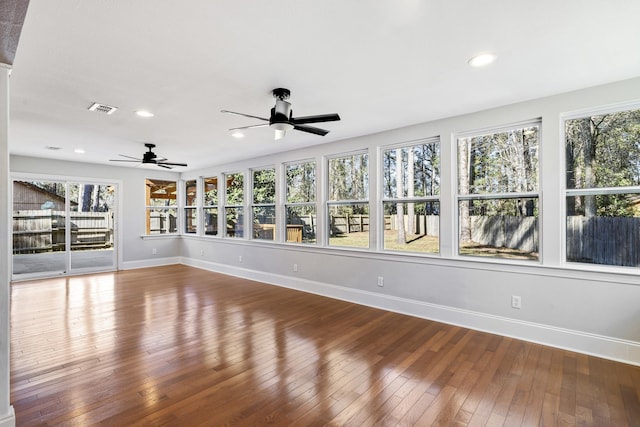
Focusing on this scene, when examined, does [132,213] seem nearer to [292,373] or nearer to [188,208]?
[188,208]

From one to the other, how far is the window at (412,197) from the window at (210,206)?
4676 mm

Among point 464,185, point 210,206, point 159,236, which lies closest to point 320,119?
point 464,185

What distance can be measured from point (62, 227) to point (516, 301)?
28.5 feet

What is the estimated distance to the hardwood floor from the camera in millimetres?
Answer: 2072

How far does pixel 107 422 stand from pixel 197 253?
6220mm

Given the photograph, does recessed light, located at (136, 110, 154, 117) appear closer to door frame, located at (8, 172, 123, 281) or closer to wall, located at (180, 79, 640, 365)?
wall, located at (180, 79, 640, 365)

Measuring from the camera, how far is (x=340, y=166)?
5.12m

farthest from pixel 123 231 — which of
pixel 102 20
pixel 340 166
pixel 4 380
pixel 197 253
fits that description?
pixel 102 20

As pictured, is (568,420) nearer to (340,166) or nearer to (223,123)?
(340,166)

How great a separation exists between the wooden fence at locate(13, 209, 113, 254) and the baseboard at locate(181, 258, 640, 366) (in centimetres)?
519

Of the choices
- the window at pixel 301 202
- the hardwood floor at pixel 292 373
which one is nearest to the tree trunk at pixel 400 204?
the hardwood floor at pixel 292 373

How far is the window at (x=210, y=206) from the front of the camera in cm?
757

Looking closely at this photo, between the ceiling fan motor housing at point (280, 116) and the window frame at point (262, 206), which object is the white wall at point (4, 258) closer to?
the ceiling fan motor housing at point (280, 116)

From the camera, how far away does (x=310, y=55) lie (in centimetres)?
232
